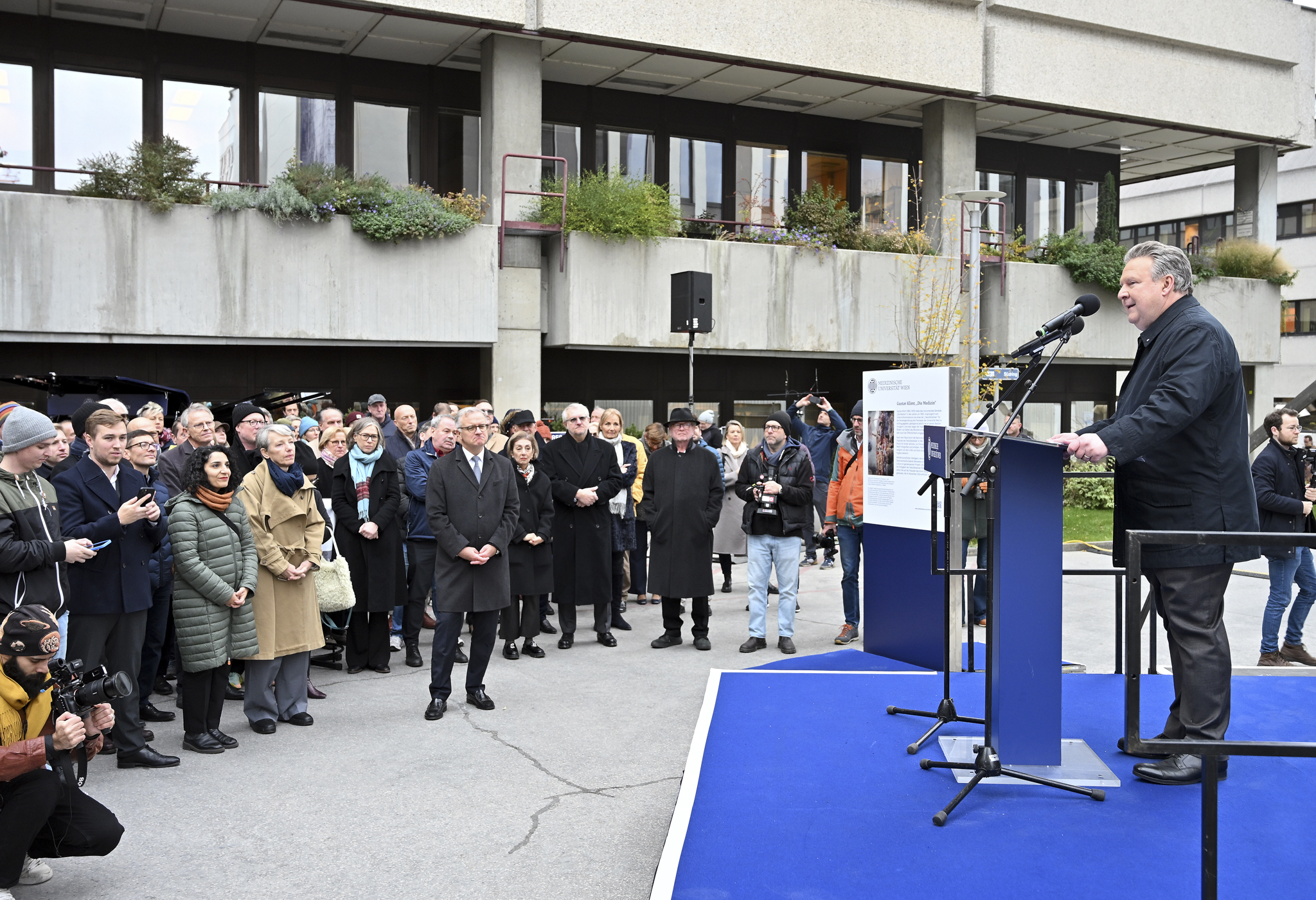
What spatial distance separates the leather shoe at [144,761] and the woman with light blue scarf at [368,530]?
7.64ft

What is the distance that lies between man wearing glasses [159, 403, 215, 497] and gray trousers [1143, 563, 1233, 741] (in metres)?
6.15

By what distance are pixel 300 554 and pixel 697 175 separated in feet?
51.2

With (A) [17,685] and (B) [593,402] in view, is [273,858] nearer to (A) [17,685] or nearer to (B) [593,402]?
(A) [17,685]

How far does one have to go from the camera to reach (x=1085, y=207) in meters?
25.8

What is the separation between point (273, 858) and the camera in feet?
15.3

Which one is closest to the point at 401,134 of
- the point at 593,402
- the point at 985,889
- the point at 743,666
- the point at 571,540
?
the point at 593,402

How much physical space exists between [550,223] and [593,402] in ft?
14.4

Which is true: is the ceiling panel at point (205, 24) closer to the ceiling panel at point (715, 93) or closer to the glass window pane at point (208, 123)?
the glass window pane at point (208, 123)

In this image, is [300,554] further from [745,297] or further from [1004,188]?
[1004,188]

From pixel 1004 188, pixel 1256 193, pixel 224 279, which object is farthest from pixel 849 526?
pixel 1256 193

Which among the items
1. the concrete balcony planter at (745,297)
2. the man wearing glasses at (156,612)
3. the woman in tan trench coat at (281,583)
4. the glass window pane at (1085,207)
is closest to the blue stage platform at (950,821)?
the woman in tan trench coat at (281,583)

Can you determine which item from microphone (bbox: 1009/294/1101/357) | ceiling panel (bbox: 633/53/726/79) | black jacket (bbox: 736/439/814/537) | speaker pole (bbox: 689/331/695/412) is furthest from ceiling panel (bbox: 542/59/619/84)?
microphone (bbox: 1009/294/1101/357)

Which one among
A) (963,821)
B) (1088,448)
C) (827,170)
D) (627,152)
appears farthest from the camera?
(827,170)

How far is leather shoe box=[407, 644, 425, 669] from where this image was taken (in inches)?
340
